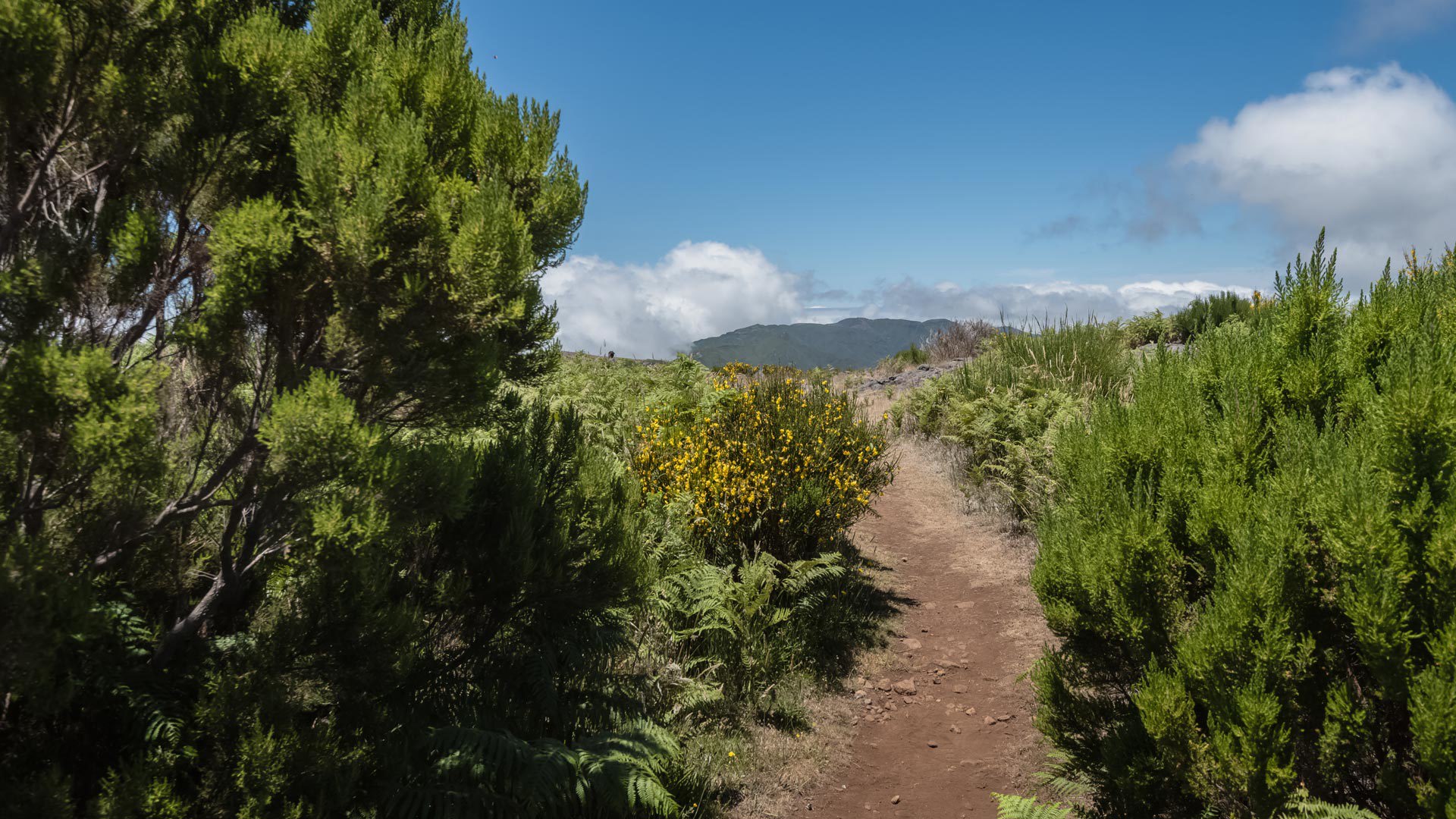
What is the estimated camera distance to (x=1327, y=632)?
2752 mm

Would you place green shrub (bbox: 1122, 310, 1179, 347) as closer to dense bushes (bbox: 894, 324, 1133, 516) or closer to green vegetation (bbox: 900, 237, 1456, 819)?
dense bushes (bbox: 894, 324, 1133, 516)

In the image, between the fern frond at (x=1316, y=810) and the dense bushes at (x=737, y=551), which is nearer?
the fern frond at (x=1316, y=810)

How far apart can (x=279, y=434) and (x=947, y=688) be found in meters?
4.80

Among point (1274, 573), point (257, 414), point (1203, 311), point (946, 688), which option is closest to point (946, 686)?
point (946, 688)

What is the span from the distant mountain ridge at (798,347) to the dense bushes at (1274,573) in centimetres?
586

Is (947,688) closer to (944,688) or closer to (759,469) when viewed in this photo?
(944,688)

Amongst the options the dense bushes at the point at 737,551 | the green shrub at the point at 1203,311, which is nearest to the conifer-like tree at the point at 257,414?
the dense bushes at the point at 737,551

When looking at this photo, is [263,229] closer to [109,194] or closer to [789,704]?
[109,194]

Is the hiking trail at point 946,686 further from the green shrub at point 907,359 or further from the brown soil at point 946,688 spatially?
the green shrub at point 907,359

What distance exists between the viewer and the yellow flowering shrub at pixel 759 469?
20.0ft

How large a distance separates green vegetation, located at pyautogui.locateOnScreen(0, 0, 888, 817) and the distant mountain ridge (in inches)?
224

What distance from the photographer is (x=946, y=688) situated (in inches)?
221

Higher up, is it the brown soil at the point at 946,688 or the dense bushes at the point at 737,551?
the dense bushes at the point at 737,551

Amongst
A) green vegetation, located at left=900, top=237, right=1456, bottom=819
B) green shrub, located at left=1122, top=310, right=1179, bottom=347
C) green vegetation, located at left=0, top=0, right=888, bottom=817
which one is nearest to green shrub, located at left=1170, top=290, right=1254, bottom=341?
green shrub, located at left=1122, top=310, right=1179, bottom=347
